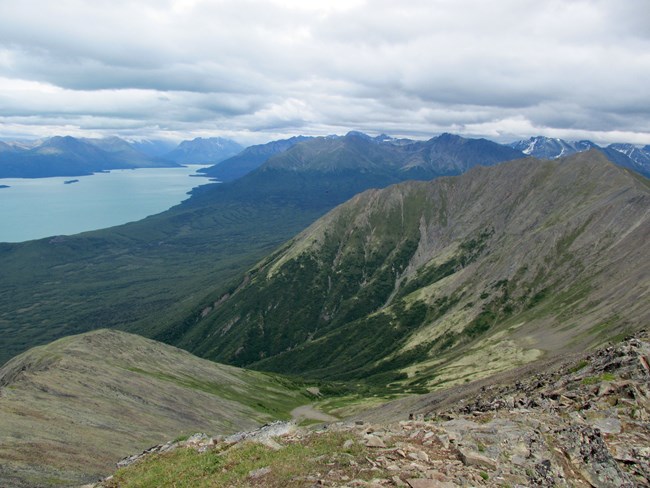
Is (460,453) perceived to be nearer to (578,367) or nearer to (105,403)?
(578,367)

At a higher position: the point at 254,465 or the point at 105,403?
the point at 254,465

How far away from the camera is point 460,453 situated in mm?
32531

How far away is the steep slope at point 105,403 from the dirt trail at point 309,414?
4.25 meters

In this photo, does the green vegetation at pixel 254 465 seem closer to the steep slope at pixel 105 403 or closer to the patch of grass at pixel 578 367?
the steep slope at pixel 105 403

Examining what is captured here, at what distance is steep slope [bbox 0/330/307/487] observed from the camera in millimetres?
60562

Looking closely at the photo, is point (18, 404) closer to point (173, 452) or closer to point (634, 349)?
point (173, 452)

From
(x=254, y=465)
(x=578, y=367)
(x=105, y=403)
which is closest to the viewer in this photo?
(x=254, y=465)

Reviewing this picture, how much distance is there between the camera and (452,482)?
28625 millimetres

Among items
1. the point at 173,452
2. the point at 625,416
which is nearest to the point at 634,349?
the point at 625,416

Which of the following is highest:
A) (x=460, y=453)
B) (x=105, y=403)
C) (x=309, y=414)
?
(x=460, y=453)

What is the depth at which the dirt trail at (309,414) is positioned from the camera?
163000 mm

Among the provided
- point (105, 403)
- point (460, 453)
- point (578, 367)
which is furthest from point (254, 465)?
point (105, 403)

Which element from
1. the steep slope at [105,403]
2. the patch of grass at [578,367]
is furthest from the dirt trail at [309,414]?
the patch of grass at [578,367]

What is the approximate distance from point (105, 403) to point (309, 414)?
87248 mm
